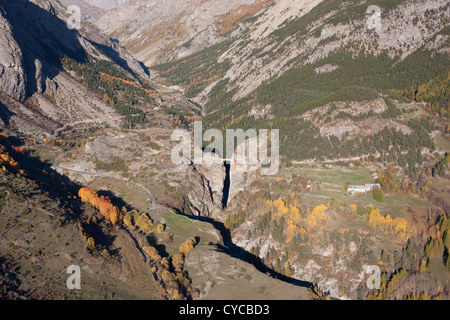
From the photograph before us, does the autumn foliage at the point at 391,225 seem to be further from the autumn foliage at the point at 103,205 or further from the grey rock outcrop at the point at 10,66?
the grey rock outcrop at the point at 10,66

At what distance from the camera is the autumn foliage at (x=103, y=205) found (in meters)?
94.9

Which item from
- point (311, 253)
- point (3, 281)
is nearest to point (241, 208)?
point (311, 253)

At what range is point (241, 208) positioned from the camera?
11675cm

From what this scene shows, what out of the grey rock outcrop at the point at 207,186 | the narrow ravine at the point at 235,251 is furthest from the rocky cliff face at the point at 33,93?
the grey rock outcrop at the point at 207,186

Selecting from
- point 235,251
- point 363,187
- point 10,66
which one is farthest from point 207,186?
point 10,66

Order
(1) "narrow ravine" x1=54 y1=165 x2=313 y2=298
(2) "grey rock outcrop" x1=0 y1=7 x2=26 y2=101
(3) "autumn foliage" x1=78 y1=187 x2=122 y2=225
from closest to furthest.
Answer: (1) "narrow ravine" x1=54 y1=165 x2=313 y2=298, (3) "autumn foliage" x1=78 y1=187 x2=122 y2=225, (2) "grey rock outcrop" x1=0 y1=7 x2=26 y2=101

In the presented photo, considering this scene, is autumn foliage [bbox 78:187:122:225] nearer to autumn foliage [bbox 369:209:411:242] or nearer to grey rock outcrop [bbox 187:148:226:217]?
grey rock outcrop [bbox 187:148:226:217]

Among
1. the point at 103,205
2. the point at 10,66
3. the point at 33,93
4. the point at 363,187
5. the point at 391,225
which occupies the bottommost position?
the point at 391,225

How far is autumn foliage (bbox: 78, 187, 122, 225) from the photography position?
311 ft

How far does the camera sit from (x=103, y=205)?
97.6 m

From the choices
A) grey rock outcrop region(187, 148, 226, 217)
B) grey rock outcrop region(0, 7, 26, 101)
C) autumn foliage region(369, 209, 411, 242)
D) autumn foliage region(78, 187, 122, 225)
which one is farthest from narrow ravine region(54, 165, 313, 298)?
grey rock outcrop region(0, 7, 26, 101)

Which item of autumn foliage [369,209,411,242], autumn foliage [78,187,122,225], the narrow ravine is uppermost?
autumn foliage [78,187,122,225]

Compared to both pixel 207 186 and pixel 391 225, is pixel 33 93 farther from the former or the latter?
pixel 391 225
